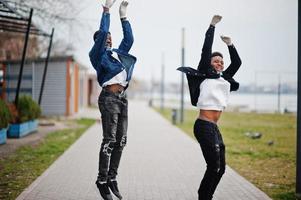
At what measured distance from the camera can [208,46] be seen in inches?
208

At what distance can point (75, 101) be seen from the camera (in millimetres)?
27844

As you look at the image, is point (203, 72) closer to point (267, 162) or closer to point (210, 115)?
Result: point (210, 115)

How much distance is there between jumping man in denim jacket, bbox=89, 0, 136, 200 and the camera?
18.4ft

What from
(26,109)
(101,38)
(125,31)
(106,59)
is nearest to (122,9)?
(125,31)

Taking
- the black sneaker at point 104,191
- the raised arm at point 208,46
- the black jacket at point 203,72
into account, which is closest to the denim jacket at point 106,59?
the black jacket at point 203,72

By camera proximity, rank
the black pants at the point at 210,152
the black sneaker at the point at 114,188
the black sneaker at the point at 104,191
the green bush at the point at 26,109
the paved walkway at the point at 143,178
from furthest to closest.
→ the green bush at the point at 26,109
the paved walkway at the point at 143,178
the black sneaker at the point at 114,188
the black sneaker at the point at 104,191
the black pants at the point at 210,152

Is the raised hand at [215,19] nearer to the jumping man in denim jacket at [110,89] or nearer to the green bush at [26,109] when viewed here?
the jumping man in denim jacket at [110,89]

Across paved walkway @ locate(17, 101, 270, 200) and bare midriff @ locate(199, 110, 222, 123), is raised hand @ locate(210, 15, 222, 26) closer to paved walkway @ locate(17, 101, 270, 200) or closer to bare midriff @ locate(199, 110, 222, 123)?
bare midriff @ locate(199, 110, 222, 123)

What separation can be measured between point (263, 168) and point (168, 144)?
172 inches

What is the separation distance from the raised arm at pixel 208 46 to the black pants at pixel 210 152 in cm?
65

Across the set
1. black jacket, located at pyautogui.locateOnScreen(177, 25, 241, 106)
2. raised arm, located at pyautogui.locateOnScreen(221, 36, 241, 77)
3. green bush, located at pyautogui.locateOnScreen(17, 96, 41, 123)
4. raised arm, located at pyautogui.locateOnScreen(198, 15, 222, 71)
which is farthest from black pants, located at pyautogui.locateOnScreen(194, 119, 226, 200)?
green bush, located at pyautogui.locateOnScreen(17, 96, 41, 123)

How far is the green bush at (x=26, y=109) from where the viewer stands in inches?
553

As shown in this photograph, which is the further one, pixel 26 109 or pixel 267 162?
pixel 26 109

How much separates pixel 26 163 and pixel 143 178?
280 cm
